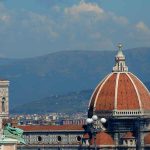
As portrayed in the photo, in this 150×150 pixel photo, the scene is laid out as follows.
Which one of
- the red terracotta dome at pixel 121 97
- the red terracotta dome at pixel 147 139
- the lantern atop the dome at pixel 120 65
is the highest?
the lantern atop the dome at pixel 120 65

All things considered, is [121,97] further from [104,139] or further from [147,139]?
[147,139]

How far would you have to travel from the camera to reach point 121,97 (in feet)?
471

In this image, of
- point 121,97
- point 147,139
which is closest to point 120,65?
point 121,97

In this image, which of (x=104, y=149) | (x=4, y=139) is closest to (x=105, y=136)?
(x=104, y=149)

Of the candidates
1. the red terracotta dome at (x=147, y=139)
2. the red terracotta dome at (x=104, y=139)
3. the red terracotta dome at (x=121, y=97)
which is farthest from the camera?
the red terracotta dome at (x=121, y=97)

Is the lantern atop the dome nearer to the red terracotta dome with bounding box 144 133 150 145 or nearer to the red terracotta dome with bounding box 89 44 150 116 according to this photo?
the red terracotta dome with bounding box 89 44 150 116

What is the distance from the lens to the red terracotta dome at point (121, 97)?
469 feet

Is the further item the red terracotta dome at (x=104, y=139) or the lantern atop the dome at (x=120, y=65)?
the lantern atop the dome at (x=120, y=65)

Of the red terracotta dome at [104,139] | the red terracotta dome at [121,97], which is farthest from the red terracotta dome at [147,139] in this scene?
the red terracotta dome at [121,97]

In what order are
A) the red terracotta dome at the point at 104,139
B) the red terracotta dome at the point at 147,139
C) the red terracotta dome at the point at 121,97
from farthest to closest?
the red terracotta dome at the point at 121,97
the red terracotta dome at the point at 104,139
the red terracotta dome at the point at 147,139

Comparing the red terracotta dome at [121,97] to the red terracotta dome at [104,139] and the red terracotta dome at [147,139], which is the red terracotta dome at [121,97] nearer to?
the red terracotta dome at [104,139]

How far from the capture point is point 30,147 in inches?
5807

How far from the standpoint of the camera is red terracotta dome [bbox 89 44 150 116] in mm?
143000

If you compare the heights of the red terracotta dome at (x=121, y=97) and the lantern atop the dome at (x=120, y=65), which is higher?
the lantern atop the dome at (x=120, y=65)
